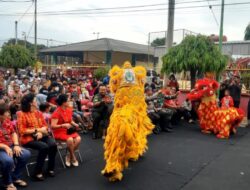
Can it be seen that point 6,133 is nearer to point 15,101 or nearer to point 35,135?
point 35,135

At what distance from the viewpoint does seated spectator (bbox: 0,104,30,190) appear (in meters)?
4.27

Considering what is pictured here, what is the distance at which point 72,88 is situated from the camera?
9.53 metres

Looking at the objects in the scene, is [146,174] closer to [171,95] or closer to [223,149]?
[223,149]

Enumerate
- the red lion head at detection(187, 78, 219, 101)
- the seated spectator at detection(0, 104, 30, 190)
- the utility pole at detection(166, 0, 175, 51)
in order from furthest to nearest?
the utility pole at detection(166, 0, 175, 51) < the red lion head at detection(187, 78, 219, 101) < the seated spectator at detection(0, 104, 30, 190)

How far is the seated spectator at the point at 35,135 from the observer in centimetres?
491

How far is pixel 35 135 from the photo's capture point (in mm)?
4961

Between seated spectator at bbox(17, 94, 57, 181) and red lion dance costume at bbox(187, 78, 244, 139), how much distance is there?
4934 mm

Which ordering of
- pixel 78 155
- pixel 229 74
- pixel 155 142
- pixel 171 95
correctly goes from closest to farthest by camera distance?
pixel 78 155
pixel 155 142
pixel 171 95
pixel 229 74

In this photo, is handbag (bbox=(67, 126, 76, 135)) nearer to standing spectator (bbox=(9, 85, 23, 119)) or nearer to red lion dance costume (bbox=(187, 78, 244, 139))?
standing spectator (bbox=(9, 85, 23, 119))

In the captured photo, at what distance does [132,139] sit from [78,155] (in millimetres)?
1779

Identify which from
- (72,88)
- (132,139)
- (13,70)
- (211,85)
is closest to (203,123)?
(211,85)

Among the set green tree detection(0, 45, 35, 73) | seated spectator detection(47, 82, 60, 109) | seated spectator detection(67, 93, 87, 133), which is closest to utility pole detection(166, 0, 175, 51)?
seated spectator detection(67, 93, 87, 133)

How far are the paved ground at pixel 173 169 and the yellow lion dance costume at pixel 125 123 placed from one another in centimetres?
34

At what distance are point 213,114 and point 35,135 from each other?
17.5 feet
